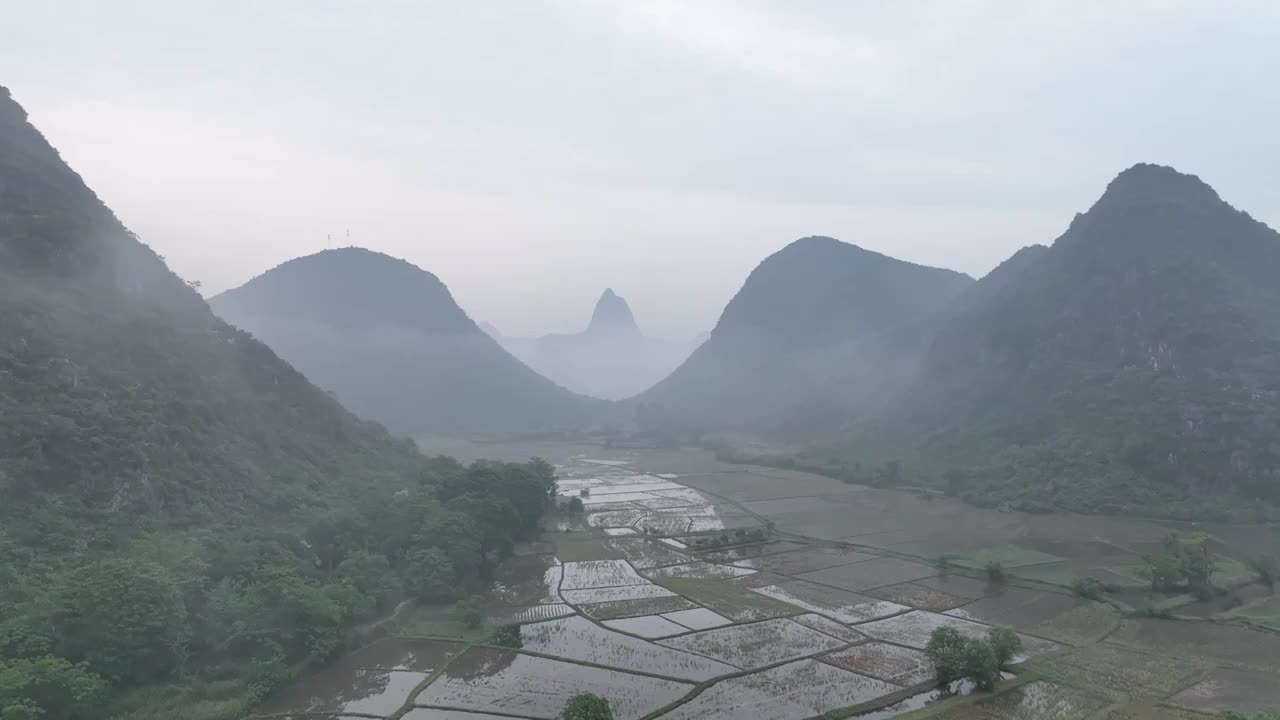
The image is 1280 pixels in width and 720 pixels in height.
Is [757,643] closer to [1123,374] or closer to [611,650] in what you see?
[611,650]

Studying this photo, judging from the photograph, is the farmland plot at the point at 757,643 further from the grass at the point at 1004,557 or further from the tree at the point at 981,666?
the grass at the point at 1004,557

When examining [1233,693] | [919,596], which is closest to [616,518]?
[919,596]

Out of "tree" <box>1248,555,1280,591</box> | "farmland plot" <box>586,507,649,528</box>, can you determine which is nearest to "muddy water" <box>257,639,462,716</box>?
"farmland plot" <box>586,507,649,528</box>

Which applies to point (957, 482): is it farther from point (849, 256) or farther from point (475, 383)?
point (849, 256)

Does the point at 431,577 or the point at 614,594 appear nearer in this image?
the point at 431,577

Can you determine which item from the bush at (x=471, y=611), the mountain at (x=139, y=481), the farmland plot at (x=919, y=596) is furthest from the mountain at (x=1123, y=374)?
the mountain at (x=139, y=481)

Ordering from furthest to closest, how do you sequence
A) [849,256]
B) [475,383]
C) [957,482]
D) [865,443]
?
[849,256] → [475,383] → [865,443] → [957,482]

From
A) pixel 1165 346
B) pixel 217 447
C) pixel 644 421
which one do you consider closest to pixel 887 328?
pixel 644 421
